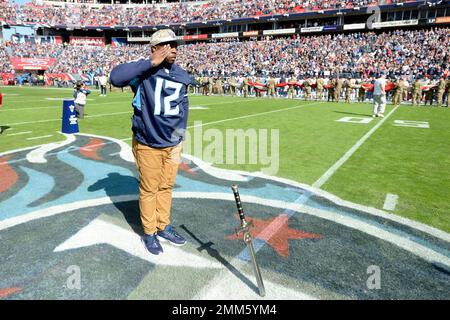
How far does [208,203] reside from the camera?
4.41m

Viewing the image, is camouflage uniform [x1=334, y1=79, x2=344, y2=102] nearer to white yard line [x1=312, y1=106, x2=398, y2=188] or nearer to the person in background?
white yard line [x1=312, y1=106, x2=398, y2=188]

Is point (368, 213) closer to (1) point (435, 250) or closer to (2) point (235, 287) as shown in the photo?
(1) point (435, 250)

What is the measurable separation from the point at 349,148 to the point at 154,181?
6.00m

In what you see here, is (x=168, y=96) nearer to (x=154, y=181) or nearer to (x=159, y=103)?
(x=159, y=103)

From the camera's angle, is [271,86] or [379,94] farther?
[271,86]

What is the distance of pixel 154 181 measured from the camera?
3170mm

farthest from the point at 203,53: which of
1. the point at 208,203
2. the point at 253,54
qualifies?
the point at 208,203

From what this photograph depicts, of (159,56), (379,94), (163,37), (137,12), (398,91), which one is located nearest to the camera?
(159,56)

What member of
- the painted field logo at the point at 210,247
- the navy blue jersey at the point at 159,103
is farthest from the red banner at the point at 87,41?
the navy blue jersey at the point at 159,103

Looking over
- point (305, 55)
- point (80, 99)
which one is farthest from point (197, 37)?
point (80, 99)

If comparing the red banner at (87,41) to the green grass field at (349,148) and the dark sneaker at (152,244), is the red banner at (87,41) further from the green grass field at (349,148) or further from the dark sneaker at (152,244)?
the dark sneaker at (152,244)

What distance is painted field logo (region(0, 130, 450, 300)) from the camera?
2.63 meters
